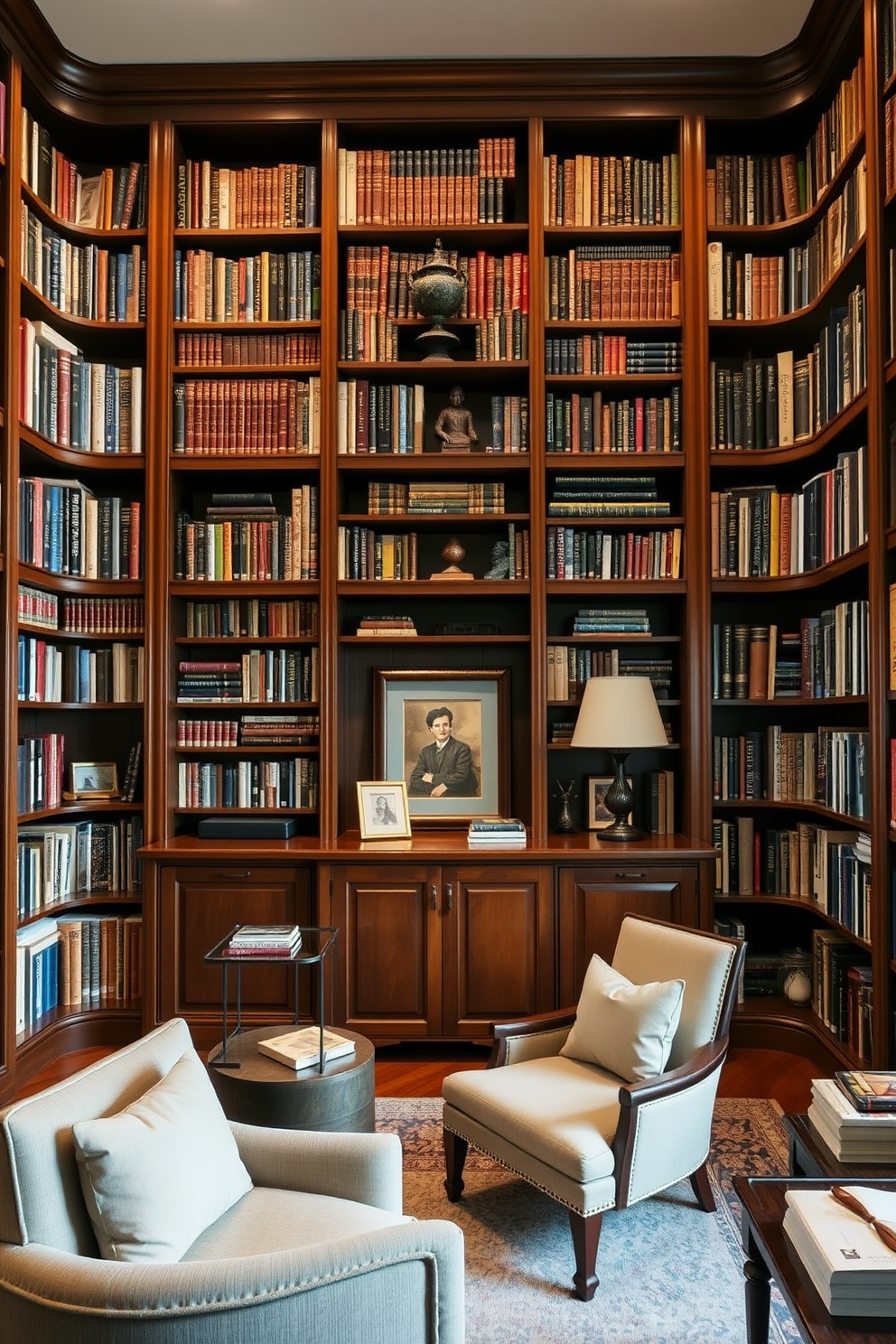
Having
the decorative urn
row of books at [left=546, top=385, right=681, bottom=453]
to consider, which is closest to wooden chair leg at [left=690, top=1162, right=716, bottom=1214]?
row of books at [left=546, top=385, right=681, bottom=453]

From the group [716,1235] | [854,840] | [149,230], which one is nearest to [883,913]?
[854,840]

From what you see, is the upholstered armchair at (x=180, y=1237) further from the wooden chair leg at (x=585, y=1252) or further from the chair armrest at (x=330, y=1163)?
the wooden chair leg at (x=585, y=1252)

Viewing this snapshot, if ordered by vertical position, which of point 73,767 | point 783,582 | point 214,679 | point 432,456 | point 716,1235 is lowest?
point 716,1235

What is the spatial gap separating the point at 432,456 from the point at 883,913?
2357 millimetres

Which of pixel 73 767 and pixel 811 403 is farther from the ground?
pixel 811 403

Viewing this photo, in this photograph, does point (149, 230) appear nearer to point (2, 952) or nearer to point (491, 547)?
point (491, 547)

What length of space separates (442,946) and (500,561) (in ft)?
5.14

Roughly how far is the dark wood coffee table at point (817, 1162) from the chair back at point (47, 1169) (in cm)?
137

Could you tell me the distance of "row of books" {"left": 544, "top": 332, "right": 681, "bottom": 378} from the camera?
4.16m

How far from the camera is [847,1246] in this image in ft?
5.24

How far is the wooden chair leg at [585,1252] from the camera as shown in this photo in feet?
7.67

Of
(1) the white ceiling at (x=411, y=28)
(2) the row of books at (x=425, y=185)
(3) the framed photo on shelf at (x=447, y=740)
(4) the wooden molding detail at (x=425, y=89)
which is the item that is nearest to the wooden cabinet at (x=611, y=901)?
(3) the framed photo on shelf at (x=447, y=740)

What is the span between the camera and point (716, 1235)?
Answer: 2.61 m

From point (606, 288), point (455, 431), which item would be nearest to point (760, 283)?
point (606, 288)
